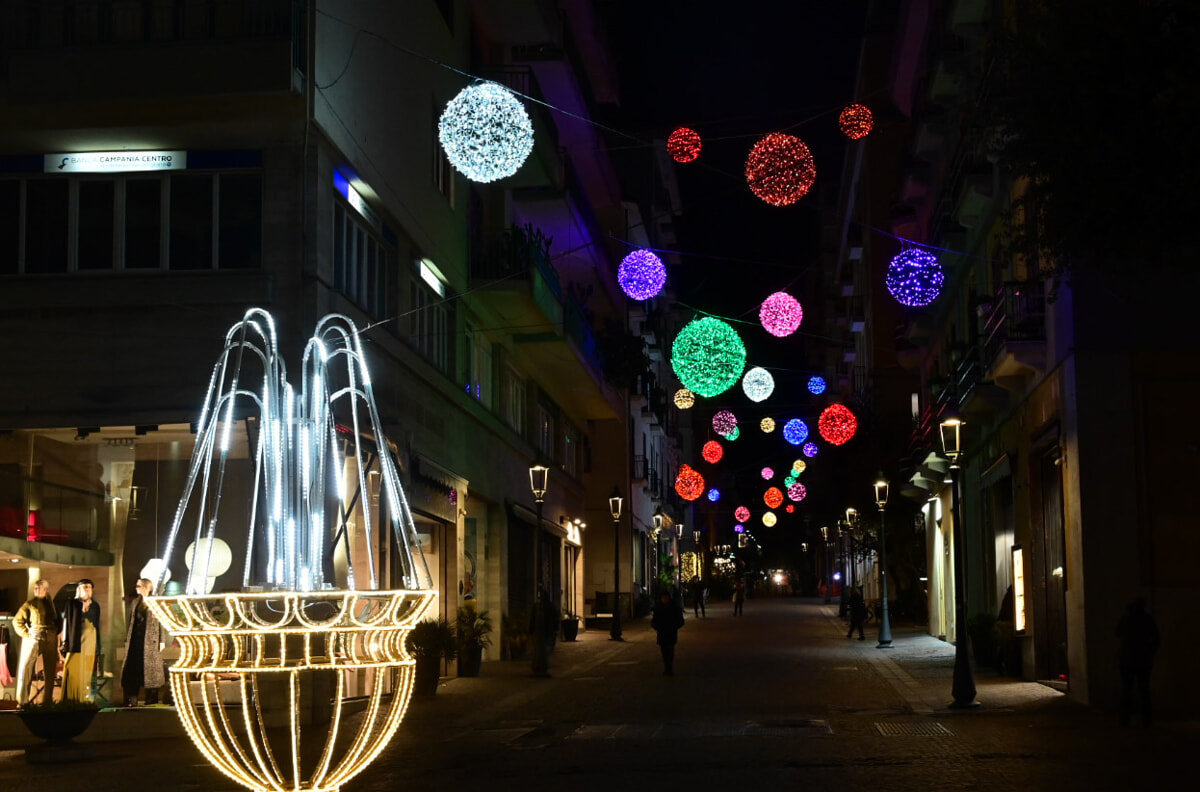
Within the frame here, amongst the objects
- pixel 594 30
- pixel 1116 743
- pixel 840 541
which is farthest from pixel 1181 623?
pixel 840 541

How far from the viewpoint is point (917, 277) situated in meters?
23.2

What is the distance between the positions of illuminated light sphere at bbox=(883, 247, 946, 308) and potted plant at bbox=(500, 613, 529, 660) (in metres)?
14.4

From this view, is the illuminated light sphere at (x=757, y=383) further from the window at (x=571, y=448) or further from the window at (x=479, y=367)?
the window at (x=571, y=448)

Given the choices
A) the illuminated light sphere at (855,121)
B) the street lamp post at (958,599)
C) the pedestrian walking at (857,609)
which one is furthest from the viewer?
the pedestrian walking at (857,609)

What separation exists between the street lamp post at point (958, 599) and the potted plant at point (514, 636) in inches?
553

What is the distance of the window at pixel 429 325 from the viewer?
27.0m

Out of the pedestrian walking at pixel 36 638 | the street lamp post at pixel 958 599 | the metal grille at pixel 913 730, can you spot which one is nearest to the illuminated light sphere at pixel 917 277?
the street lamp post at pixel 958 599

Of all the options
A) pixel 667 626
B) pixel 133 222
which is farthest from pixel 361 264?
pixel 667 626

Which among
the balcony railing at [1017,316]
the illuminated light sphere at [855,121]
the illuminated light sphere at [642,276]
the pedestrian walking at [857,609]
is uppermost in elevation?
the illuminated light sphere at [855,121]

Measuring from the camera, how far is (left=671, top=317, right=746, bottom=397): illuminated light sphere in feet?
89.1

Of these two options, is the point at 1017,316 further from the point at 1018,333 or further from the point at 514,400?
the point at 514,400

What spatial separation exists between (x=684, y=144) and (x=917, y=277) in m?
4.53

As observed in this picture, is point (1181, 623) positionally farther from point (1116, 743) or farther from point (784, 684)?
point (784, 684)

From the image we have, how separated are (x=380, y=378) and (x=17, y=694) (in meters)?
6.99
